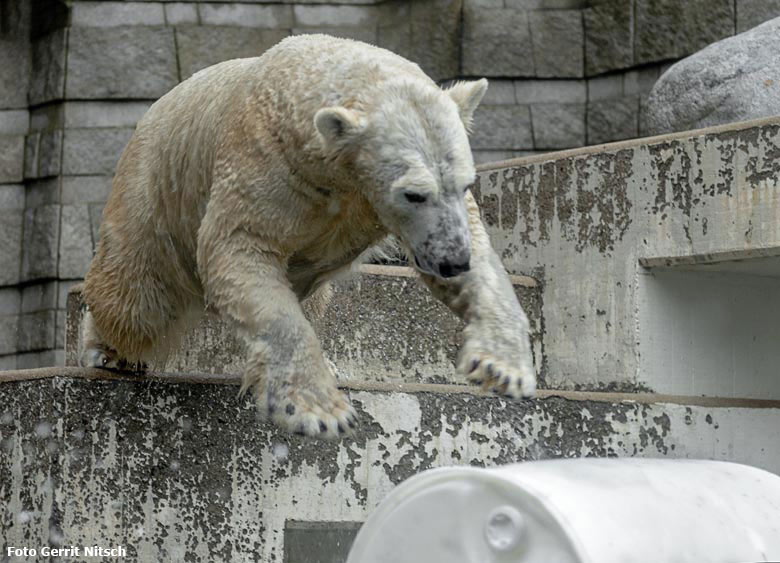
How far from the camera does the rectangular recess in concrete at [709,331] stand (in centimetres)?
501

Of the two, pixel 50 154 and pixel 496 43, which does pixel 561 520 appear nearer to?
pixel 496 43

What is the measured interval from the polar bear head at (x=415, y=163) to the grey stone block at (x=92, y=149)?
5.91m

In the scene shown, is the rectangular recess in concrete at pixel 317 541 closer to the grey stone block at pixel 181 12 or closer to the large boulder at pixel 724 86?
the large boulder at pixel 724 86

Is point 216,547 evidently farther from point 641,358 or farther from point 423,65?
point 423,65

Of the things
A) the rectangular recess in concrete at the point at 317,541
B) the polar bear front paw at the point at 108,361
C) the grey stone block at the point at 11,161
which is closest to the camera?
the rectangular recess in concrete at the point at 317,541

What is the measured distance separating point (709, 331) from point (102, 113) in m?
5.09

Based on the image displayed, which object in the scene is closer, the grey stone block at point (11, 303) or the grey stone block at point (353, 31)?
the grey stone block at point (11, 303)

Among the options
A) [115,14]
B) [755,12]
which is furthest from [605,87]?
[115,14]

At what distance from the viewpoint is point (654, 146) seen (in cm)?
500

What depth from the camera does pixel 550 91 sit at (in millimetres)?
8852

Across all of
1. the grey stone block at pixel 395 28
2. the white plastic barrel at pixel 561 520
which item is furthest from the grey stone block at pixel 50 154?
the white plastic barrel at pixel 561 520

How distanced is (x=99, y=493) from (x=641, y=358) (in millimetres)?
2228

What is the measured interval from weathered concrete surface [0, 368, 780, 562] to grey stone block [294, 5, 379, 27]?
5.30m

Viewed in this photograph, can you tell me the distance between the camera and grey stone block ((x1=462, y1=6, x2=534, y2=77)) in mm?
8758
